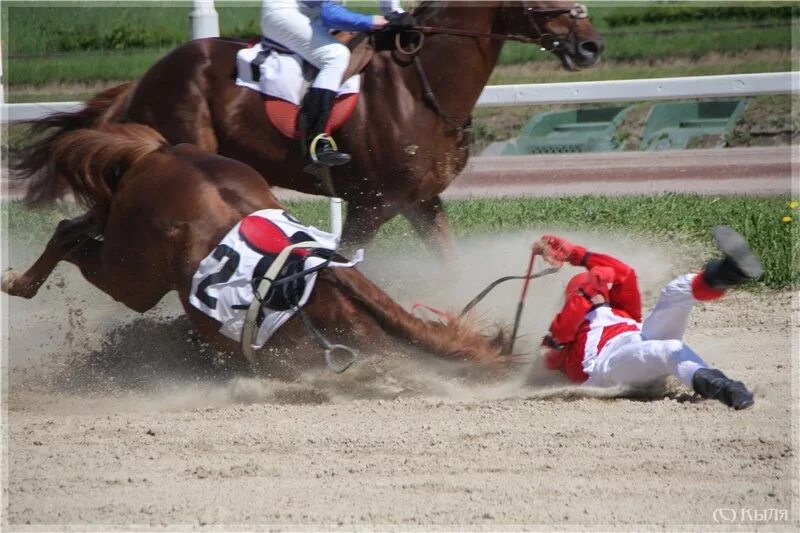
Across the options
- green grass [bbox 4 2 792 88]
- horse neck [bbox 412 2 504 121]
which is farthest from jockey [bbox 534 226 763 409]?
green grass [bbox 4 2 792 88]

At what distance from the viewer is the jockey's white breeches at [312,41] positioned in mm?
6340

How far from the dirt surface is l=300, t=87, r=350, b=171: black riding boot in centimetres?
124

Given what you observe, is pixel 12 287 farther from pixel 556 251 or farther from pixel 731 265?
pixel 731 265

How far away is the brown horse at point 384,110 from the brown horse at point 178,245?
3.09 feet

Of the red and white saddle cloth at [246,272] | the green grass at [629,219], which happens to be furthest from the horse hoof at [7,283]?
the red and white saddle cloth at [246,272]

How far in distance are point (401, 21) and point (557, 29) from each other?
0.94 metres

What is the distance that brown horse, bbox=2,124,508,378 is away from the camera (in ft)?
15.7

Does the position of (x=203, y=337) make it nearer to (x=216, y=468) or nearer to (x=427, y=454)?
(x=216, y=468)

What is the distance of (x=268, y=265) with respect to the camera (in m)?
4.71

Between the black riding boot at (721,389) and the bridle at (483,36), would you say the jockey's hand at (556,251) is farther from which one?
the bridle at (483,36)

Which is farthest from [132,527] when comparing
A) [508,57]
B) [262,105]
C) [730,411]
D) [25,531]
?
[508,57]

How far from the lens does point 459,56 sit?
6.57 metres

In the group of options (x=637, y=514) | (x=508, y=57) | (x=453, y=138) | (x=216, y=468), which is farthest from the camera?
(x=508, y=57)

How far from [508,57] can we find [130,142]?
1004 centimetres
